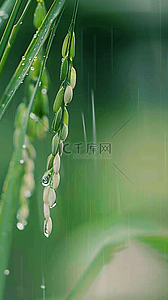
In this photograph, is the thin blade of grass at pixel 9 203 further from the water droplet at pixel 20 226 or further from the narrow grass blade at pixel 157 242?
the narrow grass blade at pixel 157 242

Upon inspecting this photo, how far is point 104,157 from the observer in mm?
524

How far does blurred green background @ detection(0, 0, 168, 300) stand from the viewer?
1.71 ft

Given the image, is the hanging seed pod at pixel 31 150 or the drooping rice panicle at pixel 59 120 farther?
the hanging seed pod at pixel 31 150

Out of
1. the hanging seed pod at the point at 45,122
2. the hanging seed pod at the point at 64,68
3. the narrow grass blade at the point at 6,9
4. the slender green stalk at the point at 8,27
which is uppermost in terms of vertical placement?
the narrow grass blade at the point at 6,9

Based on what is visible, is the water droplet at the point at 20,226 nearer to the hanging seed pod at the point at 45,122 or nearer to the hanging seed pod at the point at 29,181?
the hanging seed pod at the point at 29,181

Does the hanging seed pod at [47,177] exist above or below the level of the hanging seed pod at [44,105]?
below

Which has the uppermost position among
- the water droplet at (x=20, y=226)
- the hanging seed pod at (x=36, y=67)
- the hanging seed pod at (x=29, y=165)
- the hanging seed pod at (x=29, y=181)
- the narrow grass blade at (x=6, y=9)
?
the narrow grass blade at (x=6, y=9)

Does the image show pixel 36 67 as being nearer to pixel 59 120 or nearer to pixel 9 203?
pixel 59 120

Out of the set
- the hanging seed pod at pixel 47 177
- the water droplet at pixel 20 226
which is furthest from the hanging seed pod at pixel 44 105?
the water droplet at pixel 20 226

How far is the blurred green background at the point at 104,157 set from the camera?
1.71 ft

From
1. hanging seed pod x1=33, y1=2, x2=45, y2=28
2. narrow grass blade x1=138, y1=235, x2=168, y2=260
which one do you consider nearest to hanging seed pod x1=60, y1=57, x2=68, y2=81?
hanging seed pod x1=33, y1=2, x2=45, y2=28

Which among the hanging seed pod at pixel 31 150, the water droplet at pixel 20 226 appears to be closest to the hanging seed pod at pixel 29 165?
the hanging seed pod at pixel 31 150

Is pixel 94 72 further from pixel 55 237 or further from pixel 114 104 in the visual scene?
pixel 55 237

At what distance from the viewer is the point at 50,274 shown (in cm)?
52
